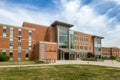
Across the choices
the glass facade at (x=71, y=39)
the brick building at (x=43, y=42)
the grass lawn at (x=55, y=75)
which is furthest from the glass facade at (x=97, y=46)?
the grass lawn at (x=55, y=75)

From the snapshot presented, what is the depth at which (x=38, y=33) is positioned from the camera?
4919 cm

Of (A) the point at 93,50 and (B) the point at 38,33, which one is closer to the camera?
(B) the point at 38,33

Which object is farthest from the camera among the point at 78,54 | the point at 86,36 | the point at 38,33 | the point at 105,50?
the point at 105,50

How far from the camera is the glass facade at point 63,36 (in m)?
50.6

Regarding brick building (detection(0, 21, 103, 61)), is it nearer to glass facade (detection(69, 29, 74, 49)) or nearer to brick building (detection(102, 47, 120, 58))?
glass facade (detection(69, 29, 74, 49))

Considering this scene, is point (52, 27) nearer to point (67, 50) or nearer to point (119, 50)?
point (67, 50)

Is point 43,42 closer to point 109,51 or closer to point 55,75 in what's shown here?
point 55,75

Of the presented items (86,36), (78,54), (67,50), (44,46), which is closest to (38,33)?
(44,46)

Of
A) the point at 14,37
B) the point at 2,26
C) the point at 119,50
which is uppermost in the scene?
the point at 2,26

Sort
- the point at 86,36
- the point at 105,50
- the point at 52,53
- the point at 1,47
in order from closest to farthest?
the point at 1,47 → the point at 52,53 → the point at 86,36 → the point at 105,50

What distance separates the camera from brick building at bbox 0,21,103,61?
40.7m

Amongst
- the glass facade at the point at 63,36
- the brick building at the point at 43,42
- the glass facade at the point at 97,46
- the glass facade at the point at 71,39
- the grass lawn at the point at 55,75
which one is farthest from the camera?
the glass facade at the point at 97,46

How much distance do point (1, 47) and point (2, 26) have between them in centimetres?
695

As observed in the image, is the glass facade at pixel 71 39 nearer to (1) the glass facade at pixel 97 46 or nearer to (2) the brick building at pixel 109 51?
(1) the glass facade at pixel 97 46
